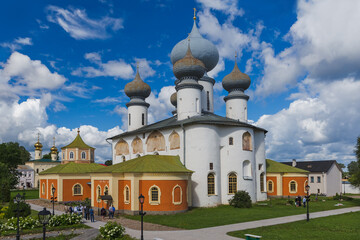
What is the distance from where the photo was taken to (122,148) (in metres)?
38.9

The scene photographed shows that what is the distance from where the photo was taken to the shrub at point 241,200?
92.3 ft

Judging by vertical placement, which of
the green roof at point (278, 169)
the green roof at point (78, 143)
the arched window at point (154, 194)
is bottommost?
the arched window at point (154, 194)

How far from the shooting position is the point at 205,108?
122ft

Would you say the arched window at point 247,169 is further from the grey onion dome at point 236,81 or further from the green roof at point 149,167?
the grey onion dome at point 236,81

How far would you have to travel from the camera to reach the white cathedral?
29.1 metres

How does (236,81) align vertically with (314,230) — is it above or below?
above

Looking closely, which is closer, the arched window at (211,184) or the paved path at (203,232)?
the paved path at (203,232)

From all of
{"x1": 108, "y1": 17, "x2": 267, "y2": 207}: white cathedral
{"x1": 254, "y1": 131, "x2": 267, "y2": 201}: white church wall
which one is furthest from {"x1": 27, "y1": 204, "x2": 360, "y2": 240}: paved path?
{"x1": 254, "y1": 131, "x2": 267, "y2": 201}: white church wall

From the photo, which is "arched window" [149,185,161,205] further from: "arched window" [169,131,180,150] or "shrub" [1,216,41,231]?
"shrub" [1,216,41,231]

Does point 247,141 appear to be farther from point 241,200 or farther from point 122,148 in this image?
point 122,148

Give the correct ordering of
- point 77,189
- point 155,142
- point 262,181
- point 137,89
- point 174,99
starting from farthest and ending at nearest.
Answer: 1. point 174,99
2. point 137,89
3. point 77,189
4. point 262,181
5. point 155,142

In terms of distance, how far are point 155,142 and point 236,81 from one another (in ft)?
39.5

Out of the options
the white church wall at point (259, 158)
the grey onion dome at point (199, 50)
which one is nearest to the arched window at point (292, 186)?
the white church wall at point (259, 158)

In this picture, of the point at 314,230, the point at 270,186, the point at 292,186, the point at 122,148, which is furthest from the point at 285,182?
the point at 314,230
